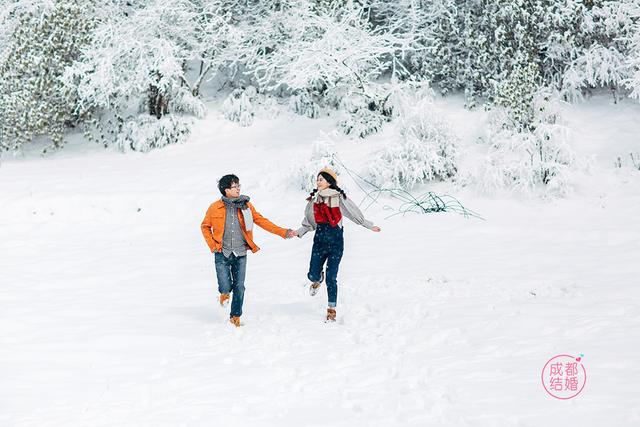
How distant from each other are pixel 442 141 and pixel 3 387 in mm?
9936

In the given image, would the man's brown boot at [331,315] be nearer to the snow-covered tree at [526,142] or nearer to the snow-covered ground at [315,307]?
the snow-covered ground at [315,307]

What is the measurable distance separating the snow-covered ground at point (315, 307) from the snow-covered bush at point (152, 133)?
209 centimetres

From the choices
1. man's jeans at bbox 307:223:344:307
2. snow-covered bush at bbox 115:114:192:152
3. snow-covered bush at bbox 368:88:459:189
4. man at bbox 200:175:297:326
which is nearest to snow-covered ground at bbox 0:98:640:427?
man's jeans at bbox 307:223:344:307

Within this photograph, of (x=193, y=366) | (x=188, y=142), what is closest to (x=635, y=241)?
(x=193, y=366)

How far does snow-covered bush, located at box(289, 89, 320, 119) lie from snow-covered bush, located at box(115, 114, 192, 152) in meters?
2.85

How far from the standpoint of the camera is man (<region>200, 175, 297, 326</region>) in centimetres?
688

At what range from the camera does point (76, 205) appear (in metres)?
13.4

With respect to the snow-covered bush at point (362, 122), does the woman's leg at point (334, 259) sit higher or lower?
higher

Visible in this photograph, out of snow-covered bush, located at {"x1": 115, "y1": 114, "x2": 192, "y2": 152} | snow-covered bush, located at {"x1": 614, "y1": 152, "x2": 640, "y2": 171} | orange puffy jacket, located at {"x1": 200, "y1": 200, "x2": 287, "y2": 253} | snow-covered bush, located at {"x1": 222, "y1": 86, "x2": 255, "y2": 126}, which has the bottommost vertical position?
snow-covered bush, located at {"x1": 115, "y1": 114, "x2": 192, "y2": 152}

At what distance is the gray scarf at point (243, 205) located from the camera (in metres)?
6.87

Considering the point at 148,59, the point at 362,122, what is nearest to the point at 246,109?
the point at 148,59

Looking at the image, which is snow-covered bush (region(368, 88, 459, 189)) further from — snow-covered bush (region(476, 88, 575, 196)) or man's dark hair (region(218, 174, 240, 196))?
man's dark hair (region(218, 174, 240, 196))

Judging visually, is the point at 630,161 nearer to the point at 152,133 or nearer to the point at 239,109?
the point at 239,109

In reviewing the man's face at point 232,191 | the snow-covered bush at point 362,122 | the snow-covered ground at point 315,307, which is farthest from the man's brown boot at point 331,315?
the snow-covered bush at point 362,122
